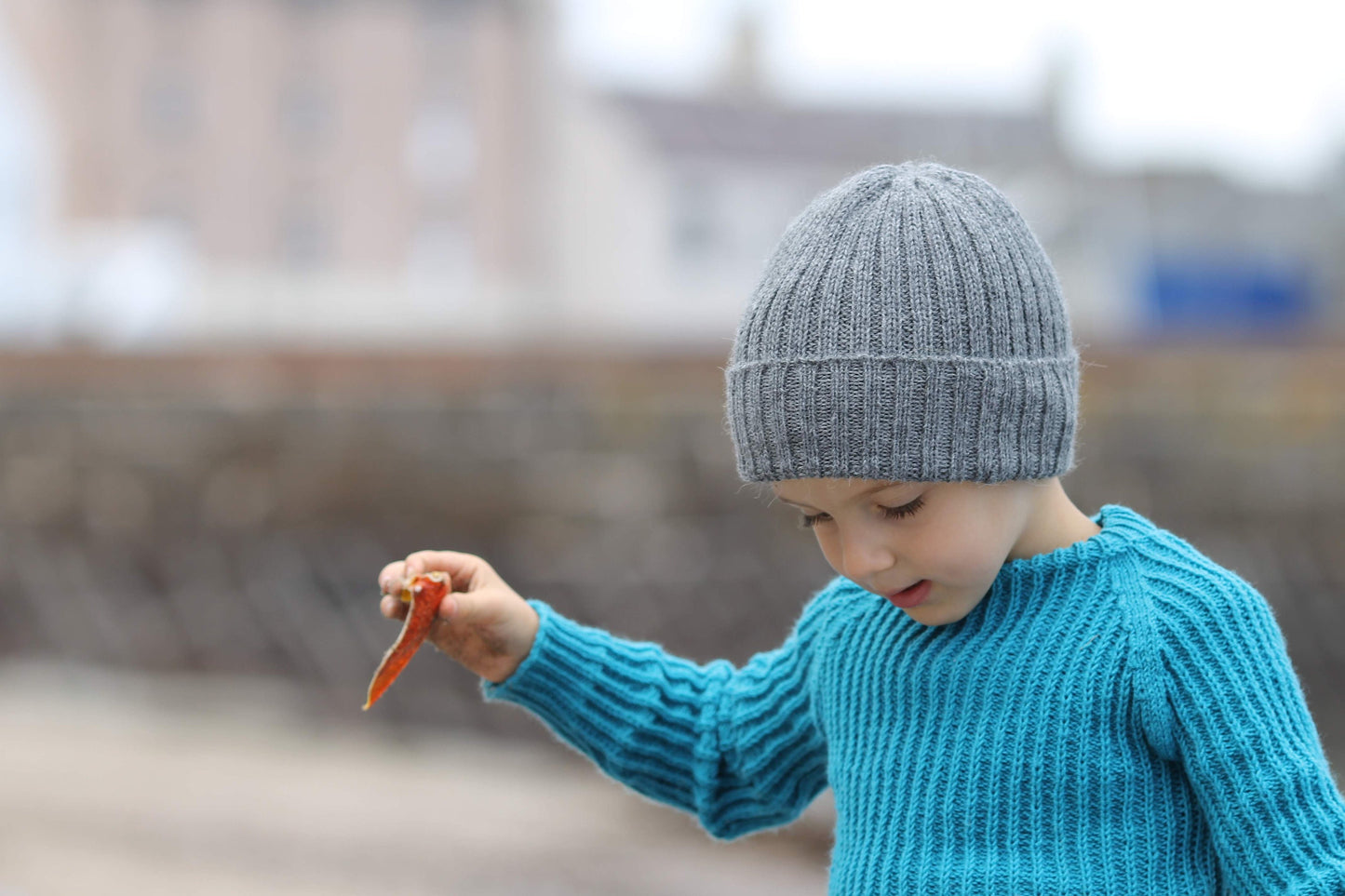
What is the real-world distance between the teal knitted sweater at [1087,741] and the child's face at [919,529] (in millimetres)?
76

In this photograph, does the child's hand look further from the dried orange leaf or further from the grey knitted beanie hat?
the grey knitted beanie hat

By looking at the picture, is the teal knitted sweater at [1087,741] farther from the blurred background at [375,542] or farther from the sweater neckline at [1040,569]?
the blurred background at [375,542]

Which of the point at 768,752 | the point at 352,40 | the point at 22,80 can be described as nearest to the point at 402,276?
the point at 352,40

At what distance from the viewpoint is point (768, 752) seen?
72.7 inches

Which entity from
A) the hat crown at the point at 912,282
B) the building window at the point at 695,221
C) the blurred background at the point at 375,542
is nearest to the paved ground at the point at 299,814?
the blurred background at the point at 375,542

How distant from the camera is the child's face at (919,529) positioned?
1504 millimetres

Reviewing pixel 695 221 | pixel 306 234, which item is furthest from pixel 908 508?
pixel 306 234

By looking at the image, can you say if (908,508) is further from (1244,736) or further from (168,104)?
(168,104)

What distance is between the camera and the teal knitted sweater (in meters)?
1.43

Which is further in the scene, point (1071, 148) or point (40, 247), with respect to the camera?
point (1071, 148)

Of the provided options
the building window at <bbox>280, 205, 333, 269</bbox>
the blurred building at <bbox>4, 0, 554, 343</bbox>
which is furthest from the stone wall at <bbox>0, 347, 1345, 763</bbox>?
the building window at <bbox>280, 205, 333, 269</bbox>

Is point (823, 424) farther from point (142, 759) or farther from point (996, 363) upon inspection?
point (142, 759)

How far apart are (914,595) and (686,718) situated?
456 mm

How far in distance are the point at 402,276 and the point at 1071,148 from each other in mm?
10458
